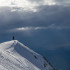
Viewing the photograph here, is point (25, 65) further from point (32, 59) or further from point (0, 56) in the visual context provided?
point (32, 59)

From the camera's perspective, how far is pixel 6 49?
130 metres

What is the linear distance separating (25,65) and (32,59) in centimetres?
1902

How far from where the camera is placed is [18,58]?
11931 cm

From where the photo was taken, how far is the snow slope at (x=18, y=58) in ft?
343

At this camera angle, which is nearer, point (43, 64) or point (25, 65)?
point (25, 65)

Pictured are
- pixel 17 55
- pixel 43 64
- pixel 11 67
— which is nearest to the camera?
pixel 11 67

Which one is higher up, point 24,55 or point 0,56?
point 0,56

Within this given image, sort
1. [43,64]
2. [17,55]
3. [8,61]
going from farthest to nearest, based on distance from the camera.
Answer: [43,64], [17,55], [8,61]

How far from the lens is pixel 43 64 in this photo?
13525cm

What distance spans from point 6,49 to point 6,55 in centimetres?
1618

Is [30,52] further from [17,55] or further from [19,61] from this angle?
[19,61]

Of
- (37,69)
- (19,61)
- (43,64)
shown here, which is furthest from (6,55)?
(43,64)

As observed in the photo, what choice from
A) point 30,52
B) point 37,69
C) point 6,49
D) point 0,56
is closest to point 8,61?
point 0,56

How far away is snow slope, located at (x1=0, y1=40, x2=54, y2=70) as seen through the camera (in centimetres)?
10464
